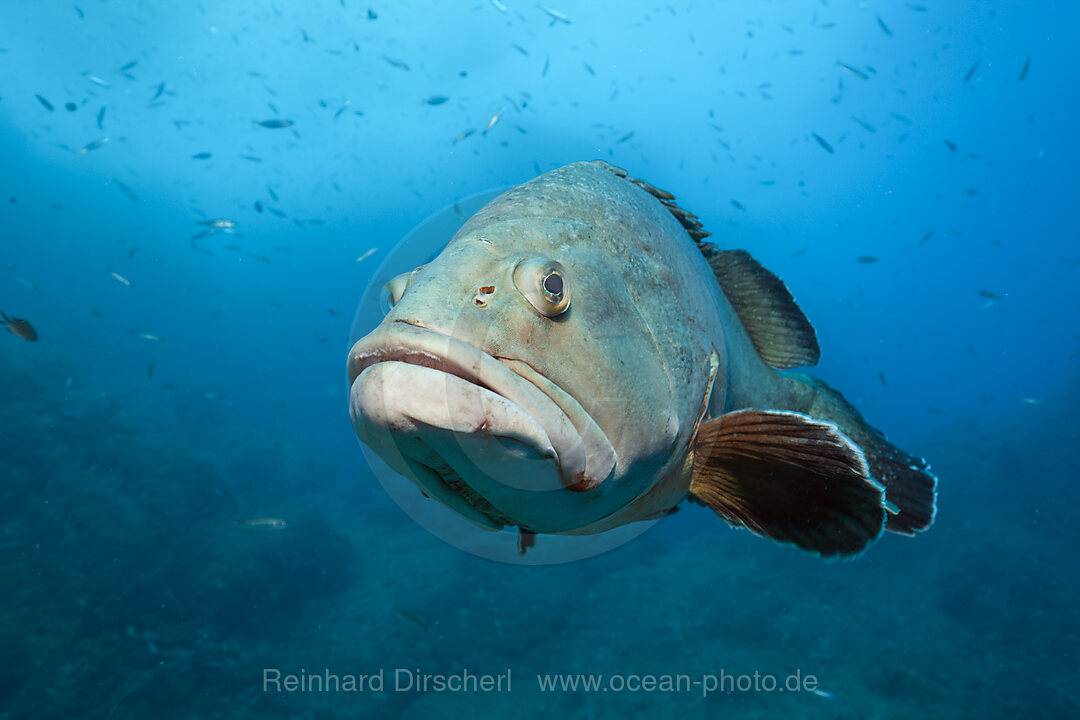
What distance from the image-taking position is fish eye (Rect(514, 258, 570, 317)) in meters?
1.69

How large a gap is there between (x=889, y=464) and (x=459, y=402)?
3306mm

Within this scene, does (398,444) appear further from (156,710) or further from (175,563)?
(175,563)

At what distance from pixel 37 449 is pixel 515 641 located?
46.4 feet

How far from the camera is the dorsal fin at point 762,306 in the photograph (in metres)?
3.70

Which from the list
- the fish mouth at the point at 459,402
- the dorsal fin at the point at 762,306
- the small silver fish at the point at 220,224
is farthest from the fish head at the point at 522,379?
the small silver fish at the point at 220,224

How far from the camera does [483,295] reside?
5.51ft

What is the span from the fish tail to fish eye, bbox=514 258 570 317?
95.5 inches

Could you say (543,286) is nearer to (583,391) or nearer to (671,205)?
(583,391)

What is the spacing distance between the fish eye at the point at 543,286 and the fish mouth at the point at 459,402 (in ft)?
0.75

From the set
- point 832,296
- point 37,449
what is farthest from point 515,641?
point 832,296

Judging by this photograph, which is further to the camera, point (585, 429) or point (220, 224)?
point (220, 224)

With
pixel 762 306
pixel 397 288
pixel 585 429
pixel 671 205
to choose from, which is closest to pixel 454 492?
pixel 585 429

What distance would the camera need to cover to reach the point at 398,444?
157cm

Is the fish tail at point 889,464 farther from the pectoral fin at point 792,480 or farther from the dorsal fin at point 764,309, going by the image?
the pectoral fin at point 792,480
